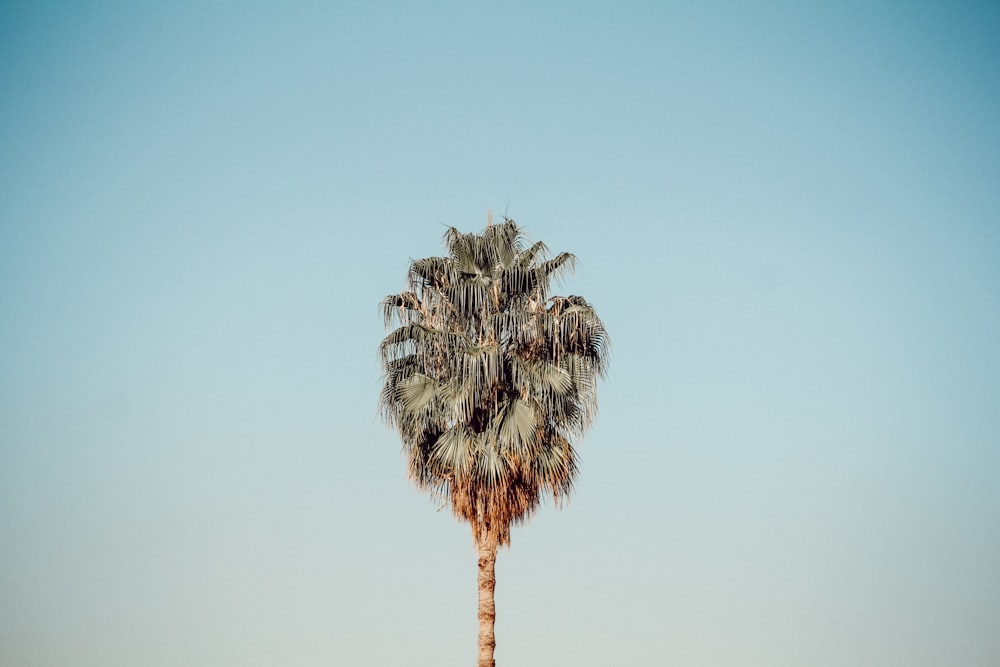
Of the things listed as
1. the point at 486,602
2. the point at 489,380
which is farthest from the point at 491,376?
the point at 486,602

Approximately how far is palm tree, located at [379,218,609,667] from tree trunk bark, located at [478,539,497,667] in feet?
0.07

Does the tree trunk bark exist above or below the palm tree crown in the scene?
below

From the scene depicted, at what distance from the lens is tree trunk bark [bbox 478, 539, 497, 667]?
1068 inches

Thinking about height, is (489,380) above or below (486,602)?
above

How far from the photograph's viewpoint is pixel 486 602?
2733 cm

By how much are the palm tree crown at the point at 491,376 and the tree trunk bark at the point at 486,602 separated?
0.24m

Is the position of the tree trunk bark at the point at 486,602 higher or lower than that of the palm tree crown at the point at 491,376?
lower

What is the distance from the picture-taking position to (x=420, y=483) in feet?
92.1

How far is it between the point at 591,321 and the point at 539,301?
4.30ft

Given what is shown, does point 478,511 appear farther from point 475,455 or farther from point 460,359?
point 460,359

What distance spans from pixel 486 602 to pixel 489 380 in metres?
4.78

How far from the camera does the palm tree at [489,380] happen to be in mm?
27406

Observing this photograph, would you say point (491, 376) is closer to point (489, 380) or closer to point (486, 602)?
point (489, 380)

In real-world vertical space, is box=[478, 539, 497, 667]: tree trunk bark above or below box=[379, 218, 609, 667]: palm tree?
below
